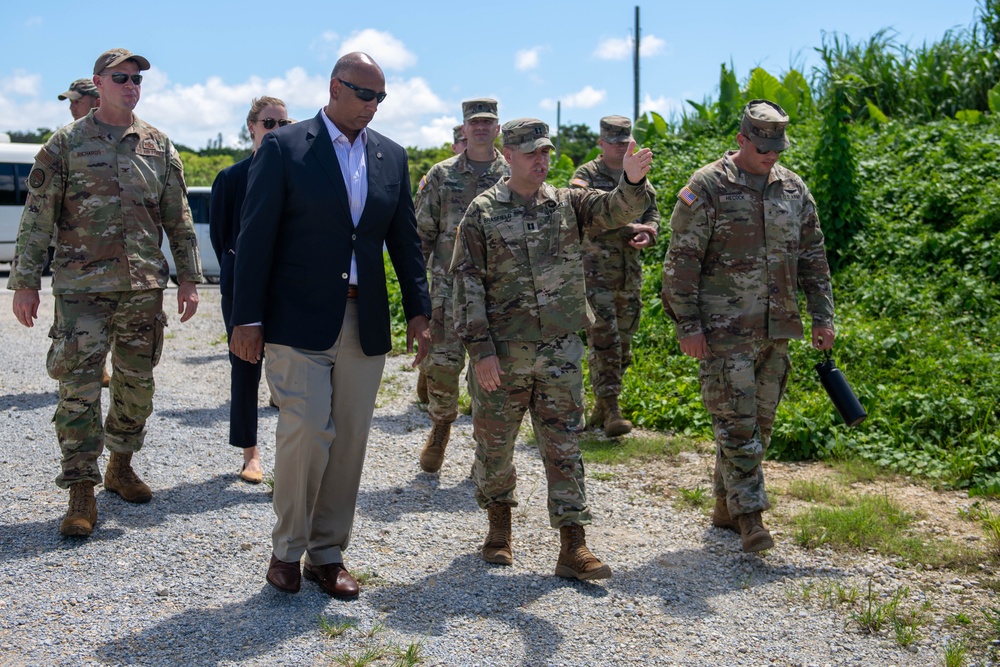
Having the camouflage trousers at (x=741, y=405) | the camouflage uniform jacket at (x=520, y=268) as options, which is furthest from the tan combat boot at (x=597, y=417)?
the camouflage uniform jacket at (x=520, y=268)

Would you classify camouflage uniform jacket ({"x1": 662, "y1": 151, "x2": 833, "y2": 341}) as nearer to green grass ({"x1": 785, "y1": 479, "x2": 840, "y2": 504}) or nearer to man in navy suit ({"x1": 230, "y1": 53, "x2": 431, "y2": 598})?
green grass ({"x1": 785, "y1": 479, "x2": 840, "y2": 504})

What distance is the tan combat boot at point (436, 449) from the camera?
21.5 ft

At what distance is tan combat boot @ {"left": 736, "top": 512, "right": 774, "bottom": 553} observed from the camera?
496cm

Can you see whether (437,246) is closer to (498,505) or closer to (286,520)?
(498,505)

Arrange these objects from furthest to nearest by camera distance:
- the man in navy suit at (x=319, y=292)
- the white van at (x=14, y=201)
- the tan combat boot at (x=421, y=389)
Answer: the white van at (x=14, y=201) < the tan combat boot at (x=421, y=389) < the man in navy suit at (x=319, y=292)

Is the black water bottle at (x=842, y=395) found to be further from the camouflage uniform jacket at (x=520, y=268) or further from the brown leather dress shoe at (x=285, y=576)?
the brown leather dress shoe at (x=285, y=576)

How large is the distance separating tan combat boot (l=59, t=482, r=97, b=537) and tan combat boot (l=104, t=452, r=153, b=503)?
0.47 m

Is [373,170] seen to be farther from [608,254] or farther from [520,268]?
[608,254]

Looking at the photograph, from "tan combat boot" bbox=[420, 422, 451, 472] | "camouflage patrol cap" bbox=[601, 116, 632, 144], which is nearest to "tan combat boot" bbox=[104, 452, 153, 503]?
"tan combat boot" bbox=[420, 422, 451, 472]

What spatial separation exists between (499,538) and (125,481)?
2235mm

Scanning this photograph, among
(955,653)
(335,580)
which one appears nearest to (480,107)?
(335,580)

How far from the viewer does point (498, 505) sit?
4984 mm

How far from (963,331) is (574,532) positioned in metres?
5.48

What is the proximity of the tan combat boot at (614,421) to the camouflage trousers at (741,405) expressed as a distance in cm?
213
